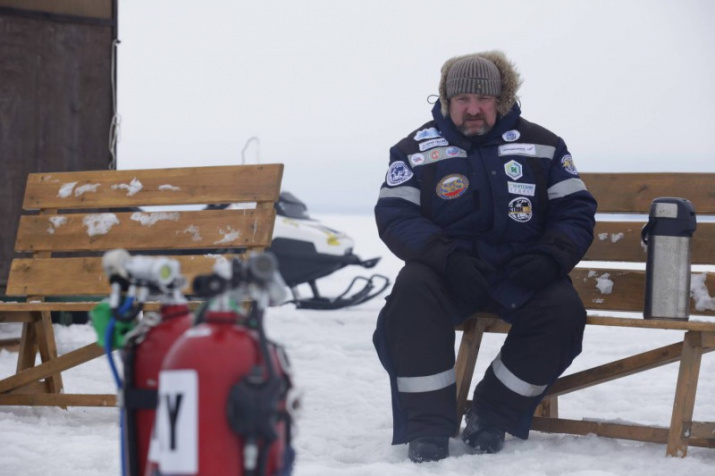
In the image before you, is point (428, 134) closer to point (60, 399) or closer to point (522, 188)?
point (522, 188)

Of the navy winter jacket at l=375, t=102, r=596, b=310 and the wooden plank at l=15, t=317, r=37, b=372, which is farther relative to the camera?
the wooden plank at l=15, t=317, r=37, b=372

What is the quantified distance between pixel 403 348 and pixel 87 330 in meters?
3.69

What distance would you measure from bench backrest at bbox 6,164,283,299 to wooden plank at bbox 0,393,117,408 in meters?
0.50

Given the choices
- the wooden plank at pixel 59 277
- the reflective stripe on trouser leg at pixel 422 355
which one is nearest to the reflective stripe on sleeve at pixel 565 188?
the reflective stripe on trouser leg at pixel 422 355

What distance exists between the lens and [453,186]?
3441mm

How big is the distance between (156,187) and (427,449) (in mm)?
1819

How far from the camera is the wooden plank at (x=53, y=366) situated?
3691 mm

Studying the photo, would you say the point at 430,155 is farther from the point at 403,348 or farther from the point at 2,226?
the point at 2,226

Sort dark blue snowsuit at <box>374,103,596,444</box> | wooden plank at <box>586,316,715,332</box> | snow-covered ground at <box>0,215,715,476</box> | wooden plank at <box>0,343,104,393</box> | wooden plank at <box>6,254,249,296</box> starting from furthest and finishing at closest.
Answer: wooden plank at <box>6,254,249,296</box> → wooden plank at <box>0,343,104,393</box> → dark blue snowsuit at <box>374,103,596,444</box> → wooden plank at <box>586,316,715,332</box> → snow-covered ground at <box>0,215,715,476</box>

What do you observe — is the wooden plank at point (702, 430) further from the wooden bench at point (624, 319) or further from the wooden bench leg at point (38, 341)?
the wooden bench leg at point (38, 341)

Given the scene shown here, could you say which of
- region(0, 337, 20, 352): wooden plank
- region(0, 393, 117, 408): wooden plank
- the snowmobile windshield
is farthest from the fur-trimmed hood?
the snowmobile windshield

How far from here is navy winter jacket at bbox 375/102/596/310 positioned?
3396mm

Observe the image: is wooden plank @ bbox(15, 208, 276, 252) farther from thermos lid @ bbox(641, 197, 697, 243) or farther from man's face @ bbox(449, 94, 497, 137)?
thermos lid @ bbox(641, 197, 697, 243)

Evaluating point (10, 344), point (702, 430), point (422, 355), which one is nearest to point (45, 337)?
point (10, 344)
